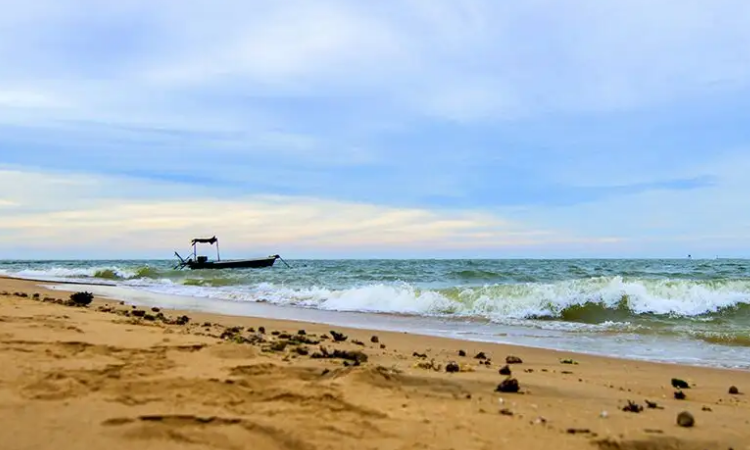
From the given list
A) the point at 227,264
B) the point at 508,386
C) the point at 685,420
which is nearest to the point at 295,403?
the point at 508,386

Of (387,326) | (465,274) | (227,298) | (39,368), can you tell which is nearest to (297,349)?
(39,368)

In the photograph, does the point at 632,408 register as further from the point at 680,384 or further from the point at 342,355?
the point at 342,355

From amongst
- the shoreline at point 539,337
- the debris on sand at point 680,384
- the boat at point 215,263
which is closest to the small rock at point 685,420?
the debris on sand at point 680,384

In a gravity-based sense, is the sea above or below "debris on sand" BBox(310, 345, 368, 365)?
below

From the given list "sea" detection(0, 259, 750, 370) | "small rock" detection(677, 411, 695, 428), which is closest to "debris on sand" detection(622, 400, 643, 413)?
"small rock" detection(677, 411, 695, 428)

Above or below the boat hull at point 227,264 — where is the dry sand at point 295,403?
below

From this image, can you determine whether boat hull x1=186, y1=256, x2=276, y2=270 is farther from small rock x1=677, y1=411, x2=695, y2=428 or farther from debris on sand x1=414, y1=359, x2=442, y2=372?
small rock x1=677, y1=411, x2=695, y2=428

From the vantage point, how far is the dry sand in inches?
119

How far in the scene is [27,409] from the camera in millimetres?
3211

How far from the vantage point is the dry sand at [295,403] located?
9.91ft

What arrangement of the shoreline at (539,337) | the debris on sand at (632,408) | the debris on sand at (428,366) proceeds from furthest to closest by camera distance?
1. the shoreline at (539,337)
2. the debris on sand at (428,366)
3. the debris on sand at (632,408)

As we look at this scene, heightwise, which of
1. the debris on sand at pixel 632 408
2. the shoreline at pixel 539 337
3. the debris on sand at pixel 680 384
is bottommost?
the shoreline at pixel 539 337

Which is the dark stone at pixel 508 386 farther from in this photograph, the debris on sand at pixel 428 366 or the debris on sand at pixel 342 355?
the debris on sand at pixel 342 355

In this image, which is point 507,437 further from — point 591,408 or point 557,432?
point 591,408
